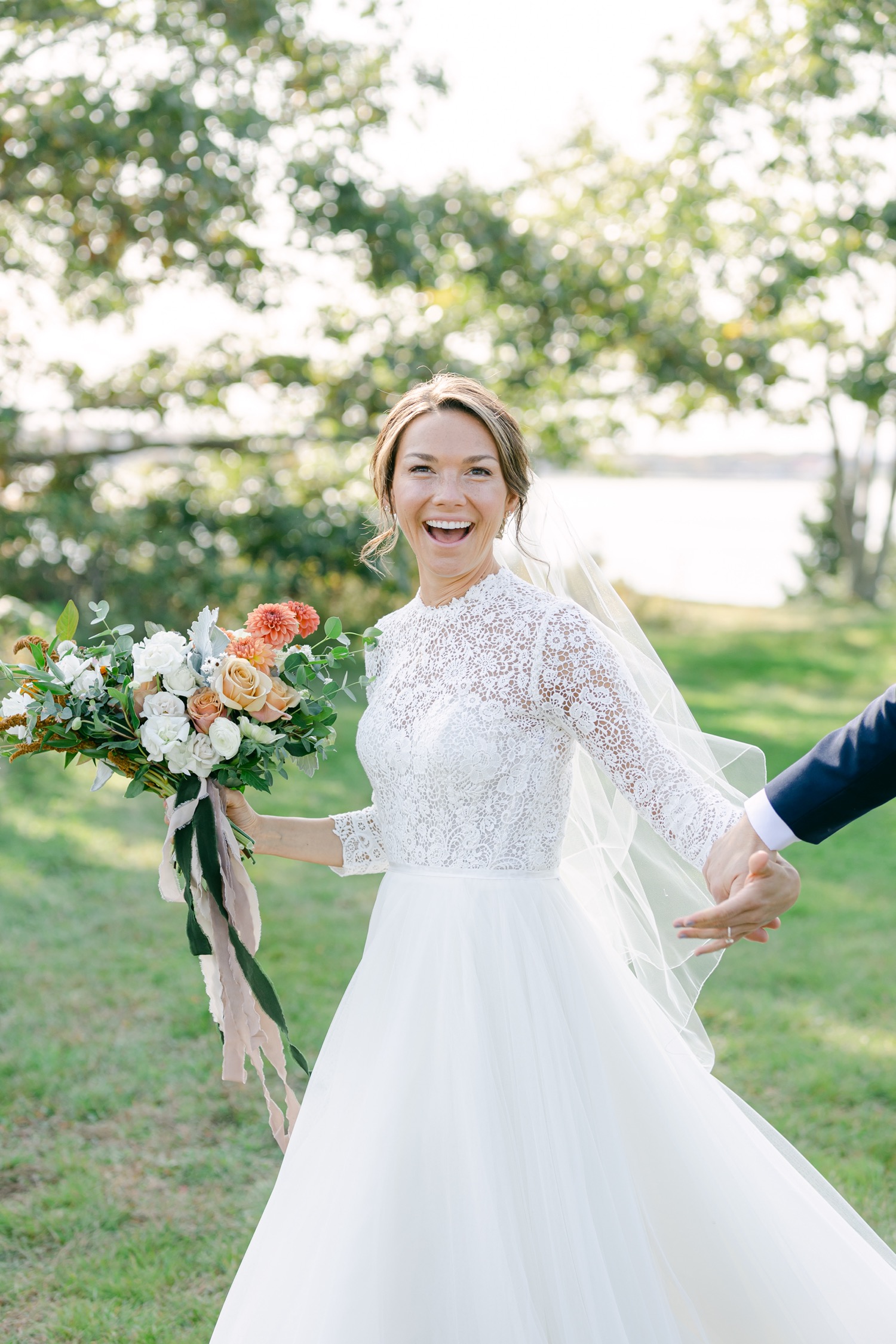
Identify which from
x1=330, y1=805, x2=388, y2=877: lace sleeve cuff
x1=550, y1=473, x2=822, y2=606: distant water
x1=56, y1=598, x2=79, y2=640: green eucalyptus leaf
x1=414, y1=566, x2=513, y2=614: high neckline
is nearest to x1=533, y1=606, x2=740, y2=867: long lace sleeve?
x1=414, y1=566, x2=513, y2=614: high neckline

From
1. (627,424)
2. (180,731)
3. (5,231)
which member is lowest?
(180,731)

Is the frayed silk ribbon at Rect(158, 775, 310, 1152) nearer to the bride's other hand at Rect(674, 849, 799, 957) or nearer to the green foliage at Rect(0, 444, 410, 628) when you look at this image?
the bride's other hand at Rect(674, 849, 799, 957)

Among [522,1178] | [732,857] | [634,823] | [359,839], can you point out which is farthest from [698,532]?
[522,1178]

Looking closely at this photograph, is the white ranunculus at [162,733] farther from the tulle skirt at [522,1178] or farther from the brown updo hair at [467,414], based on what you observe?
the brown updo hair at [467,414]

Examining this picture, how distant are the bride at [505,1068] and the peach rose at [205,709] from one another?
38 centimetres

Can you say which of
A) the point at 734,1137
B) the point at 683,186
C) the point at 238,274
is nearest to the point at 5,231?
the point at 238,274

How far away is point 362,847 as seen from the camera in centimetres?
304

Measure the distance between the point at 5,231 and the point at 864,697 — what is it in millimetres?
9673

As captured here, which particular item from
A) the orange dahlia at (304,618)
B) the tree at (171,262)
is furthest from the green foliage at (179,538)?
the orange dahlia at (304,618)

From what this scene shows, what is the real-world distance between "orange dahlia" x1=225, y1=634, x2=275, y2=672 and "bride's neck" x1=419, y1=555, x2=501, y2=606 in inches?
15.6

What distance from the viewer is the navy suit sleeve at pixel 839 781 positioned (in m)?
2.54

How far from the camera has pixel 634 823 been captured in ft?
9.84

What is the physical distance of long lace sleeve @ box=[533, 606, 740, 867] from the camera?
8.36 feet

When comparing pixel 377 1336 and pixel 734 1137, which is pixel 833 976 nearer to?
pixel 734 1137
